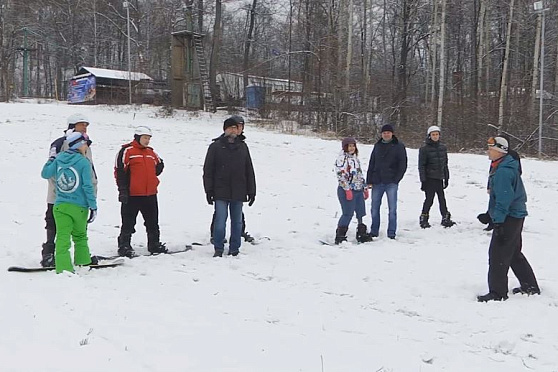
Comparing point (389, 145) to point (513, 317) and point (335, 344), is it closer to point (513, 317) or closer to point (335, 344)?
point (513, 317)

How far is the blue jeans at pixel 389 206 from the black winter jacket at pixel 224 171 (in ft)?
8.67

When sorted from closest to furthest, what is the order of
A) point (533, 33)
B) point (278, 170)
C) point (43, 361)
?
point (43, 361) < point (278, 170) < point (533, 33)

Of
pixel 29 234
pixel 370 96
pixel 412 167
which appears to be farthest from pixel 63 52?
pixel 29 234

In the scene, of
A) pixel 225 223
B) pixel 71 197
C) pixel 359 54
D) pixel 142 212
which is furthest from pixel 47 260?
pixel 359 54

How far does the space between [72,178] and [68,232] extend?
0.63 meters

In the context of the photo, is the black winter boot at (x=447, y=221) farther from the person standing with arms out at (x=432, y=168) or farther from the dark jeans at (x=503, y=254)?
the dark jeans at (x=503, y=254)

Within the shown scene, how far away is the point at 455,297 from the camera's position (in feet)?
19.8

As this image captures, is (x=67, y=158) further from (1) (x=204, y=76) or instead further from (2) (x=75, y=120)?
(1) (x=204, y=76)

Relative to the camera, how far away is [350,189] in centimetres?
854

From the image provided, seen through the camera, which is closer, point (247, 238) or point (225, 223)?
point (225, 223)

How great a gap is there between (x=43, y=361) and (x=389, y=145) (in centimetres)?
668

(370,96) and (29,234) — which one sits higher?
(370,96)

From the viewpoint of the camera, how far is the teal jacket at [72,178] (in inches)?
237

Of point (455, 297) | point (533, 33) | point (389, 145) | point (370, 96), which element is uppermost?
point (533, 33)
